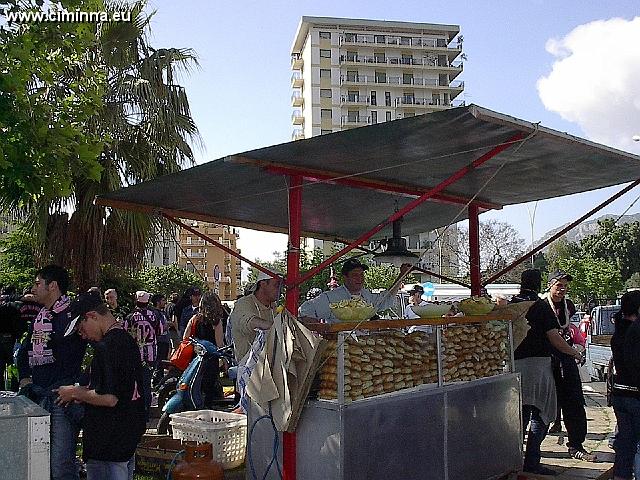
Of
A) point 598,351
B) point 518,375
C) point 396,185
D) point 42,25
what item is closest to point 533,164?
point 396,185

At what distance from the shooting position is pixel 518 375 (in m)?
6.15

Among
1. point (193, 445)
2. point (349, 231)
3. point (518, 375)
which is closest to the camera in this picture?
point (193, 445)

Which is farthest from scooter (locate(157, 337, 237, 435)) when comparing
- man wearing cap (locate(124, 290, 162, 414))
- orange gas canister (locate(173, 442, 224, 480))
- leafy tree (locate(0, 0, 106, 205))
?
leafy tree (locate(0, 0, 106, 205))

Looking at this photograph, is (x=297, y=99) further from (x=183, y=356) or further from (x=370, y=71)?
(x=183, y=356)

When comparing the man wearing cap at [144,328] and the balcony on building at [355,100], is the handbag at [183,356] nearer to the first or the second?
the man wearing cap at [144,328]

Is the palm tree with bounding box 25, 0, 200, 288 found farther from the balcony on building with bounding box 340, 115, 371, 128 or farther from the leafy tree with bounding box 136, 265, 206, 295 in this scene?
the balcony on building with bounding box 340, 115, 371, 128

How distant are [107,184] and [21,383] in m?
6.28

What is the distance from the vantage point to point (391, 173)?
5832 millimetres

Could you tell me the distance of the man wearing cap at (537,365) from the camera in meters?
6.06

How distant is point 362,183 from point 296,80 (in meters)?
77.0

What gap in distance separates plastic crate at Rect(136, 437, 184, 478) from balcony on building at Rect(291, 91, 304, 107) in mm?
75186

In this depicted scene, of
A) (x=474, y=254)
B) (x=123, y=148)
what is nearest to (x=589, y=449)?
(x=474, y=254)

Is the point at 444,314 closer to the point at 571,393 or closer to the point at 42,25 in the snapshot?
the point at 571,393

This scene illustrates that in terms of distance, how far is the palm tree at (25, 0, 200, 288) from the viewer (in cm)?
1103
